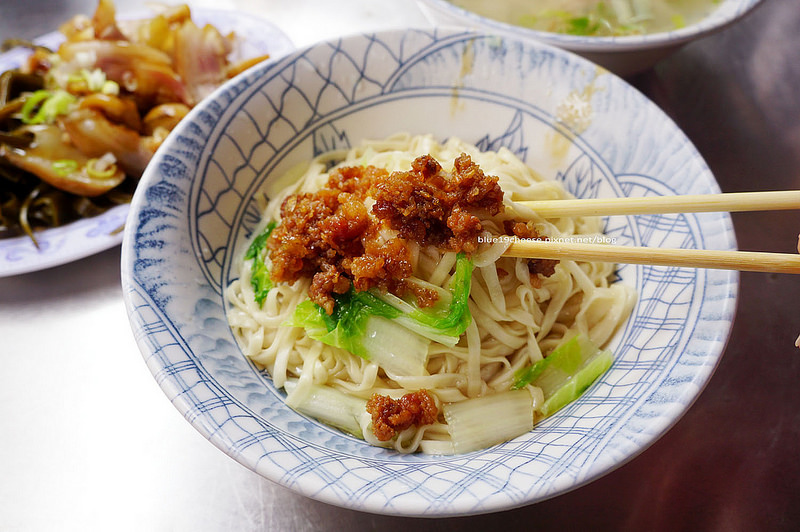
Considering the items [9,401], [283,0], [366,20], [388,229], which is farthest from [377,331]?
[283,0]

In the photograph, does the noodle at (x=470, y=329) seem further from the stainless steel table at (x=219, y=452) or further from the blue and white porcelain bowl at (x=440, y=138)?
the stainless steel table at (x=219, y=452)

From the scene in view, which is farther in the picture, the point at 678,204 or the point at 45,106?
the point at 45,106

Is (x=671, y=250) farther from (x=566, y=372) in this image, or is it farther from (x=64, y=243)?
(x=64, y=243)

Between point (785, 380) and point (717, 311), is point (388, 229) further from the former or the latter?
point (785, 380)


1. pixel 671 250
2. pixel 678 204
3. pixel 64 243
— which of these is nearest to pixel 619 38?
pixel 678 204

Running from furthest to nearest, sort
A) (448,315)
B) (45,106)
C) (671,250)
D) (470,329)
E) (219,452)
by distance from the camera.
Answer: (45,106) → (219,452) → (470,329) → (448,315) → (671,250)

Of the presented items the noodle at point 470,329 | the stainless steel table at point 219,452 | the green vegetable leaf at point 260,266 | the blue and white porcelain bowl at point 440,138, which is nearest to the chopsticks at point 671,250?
the noodle at point 470,329

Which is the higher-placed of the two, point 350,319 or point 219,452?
point 350,319
